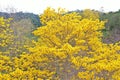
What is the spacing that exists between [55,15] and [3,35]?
2.16 metres

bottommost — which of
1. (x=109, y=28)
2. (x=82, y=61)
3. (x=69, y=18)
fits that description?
(x=109, y=28)

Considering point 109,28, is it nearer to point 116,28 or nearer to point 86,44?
point 116,28

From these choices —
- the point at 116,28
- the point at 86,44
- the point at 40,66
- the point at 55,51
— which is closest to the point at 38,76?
the point at 40,66

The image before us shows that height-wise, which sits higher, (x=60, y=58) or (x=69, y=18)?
(x=69, y=18)

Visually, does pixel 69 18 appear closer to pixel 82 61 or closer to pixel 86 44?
pixel 86 44

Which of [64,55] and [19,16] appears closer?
[64,55]

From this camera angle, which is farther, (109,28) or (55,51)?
(109,28)

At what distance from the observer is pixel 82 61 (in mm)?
10359

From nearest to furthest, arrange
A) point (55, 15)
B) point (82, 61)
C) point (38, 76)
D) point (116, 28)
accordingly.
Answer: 1. point (82, 61)
2. point (38, 76)
3. point (55, 15)
4. point (116, 28)

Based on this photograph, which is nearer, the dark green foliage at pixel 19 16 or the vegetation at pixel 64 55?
the vegetation at pixel 64 55

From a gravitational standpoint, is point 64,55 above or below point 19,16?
above

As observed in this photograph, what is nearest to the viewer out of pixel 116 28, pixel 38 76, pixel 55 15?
pixel 38 76

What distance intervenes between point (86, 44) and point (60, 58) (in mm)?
1160

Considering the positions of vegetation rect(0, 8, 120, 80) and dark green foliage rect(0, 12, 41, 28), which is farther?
dark green foliage rect(0, 12, 41, 28)
